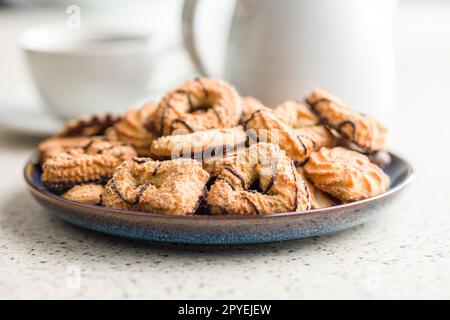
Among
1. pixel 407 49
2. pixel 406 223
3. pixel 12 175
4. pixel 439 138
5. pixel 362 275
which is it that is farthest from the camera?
pixel 407 49

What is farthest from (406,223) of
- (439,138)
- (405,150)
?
(439,138)

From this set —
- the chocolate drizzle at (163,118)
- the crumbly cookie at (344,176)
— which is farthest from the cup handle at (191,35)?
the crumbly cookie at (344,176)

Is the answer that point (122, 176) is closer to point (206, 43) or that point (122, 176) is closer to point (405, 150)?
point (206, 43)

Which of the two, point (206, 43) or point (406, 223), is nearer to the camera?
point (406, 223)

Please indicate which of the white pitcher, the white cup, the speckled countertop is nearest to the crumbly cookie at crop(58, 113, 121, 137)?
the speckled countertop

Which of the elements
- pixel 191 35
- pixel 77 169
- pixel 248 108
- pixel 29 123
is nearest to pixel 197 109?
pixel 248 108

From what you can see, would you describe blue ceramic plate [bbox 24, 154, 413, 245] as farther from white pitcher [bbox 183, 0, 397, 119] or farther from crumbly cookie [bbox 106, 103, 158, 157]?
white pitcher [bbox 183, 0, 397, 119]

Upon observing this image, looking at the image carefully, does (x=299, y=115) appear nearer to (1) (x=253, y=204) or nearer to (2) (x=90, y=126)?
(1) (x=253, y=204)
